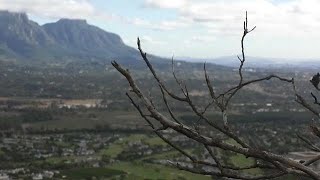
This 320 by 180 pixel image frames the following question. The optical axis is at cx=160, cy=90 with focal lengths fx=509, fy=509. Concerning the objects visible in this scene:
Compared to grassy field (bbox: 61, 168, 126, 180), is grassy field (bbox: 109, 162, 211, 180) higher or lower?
higher

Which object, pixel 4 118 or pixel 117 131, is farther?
pixel 4 118

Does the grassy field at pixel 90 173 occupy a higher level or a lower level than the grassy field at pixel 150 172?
lower

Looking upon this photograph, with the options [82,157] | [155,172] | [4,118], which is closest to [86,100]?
[4,118]

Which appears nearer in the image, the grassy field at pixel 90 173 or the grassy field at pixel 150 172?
the grassy field at pixel 150 172

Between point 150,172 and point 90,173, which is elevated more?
point 150,172

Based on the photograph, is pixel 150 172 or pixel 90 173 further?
pixel 90 173

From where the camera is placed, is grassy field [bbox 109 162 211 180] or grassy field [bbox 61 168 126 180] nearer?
grassy field [bbox 109 162 211 180]

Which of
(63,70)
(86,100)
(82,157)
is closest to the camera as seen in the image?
(82,157)

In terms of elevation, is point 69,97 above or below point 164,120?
below

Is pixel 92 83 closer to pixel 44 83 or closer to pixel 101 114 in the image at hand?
pixel 44 83

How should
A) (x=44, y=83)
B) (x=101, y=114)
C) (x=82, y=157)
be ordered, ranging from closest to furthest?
(x=82, y=157), (x=101, y=114), (x=44, y=83)

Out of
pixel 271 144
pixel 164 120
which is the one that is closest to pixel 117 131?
pixel 271 144
